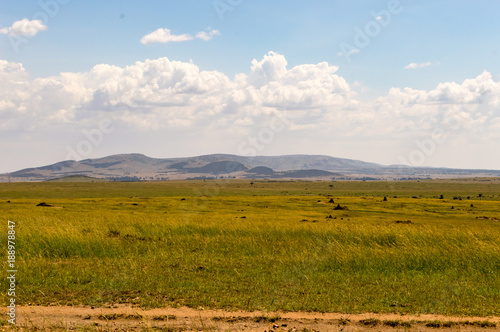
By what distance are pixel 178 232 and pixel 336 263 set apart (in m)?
13.9

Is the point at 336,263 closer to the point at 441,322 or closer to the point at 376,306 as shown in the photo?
the point at 376,306

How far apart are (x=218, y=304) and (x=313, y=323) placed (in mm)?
3438

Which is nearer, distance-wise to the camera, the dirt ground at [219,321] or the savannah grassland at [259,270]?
the dirt ground at [219,321]

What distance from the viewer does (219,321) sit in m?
12.4

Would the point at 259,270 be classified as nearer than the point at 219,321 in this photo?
No

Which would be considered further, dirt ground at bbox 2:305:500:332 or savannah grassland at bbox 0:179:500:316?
savannah grassland at bbox 0:179:500:316

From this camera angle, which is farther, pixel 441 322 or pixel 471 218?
pixel 471 218

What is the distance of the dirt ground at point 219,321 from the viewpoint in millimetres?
11828

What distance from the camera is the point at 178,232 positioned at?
30.3 meters

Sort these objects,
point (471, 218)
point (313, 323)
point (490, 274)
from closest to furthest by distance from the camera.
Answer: point (313, 323), point (490, 274), point (471, 218)

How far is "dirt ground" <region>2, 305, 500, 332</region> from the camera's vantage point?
11.8 m

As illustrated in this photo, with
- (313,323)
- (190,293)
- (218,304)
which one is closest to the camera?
(313,323)

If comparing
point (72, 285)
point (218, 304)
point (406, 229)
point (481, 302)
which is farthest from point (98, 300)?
point (406, 229)

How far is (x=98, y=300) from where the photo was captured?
14.5 metres
